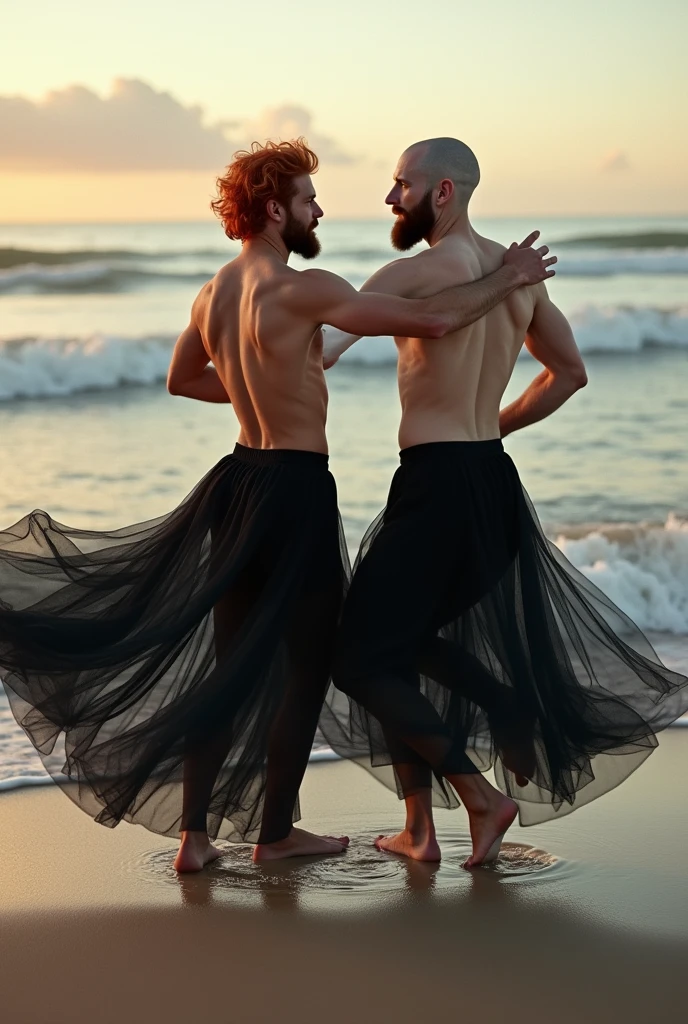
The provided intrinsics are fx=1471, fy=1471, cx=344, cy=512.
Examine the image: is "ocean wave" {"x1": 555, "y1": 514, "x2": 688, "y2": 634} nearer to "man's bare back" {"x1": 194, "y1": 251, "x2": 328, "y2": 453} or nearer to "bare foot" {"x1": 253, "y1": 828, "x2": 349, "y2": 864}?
"bare foot" {"x1": 253, "y1": 828, "x2": 349, "y2": 864}

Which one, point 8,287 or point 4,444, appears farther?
point 8,287

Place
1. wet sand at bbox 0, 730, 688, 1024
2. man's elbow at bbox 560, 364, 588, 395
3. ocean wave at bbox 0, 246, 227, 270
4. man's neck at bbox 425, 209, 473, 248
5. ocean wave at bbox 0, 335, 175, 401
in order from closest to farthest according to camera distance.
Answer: wet sand at bbox 0, 730, 688, 1024 → man's neck at bbox 425, 209, 473, 248 → man's elbow at bbox 560, 364, 588, 395 → ocean wave at bbox 0, 335, 175, 401 → ocean wave at bbox 0, 246, 227, 270

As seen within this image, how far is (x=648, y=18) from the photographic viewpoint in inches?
635

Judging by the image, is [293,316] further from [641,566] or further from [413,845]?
[641,566]

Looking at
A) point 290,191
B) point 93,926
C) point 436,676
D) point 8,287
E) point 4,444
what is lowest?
point 93,926

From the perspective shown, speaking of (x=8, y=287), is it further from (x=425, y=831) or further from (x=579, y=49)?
(x=425, y=831)

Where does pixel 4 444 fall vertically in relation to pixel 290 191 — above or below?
above

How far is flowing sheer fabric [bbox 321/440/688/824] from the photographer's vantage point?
378cm

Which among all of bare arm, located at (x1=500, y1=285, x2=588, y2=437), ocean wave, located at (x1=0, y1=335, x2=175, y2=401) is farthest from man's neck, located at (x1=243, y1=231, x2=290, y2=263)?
ocean wave, located at (x1=0, y1=335, x2=175, y2=401)

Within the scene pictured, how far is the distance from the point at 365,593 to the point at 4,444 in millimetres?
10058

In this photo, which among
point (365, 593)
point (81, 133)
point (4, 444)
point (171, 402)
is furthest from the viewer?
point (81, 133)

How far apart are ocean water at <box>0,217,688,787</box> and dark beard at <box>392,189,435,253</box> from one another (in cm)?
209

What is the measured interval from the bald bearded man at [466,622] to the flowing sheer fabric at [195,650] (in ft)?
0.56

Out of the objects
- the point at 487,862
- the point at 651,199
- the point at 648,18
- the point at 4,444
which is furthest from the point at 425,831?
the point at 651,199
